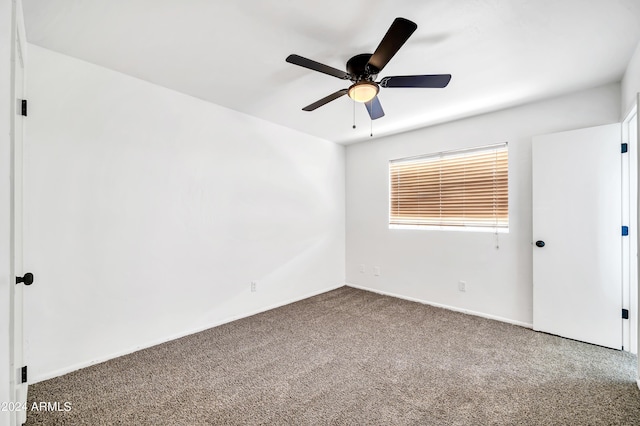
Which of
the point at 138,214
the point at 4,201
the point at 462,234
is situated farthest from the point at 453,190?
the point at 4,201

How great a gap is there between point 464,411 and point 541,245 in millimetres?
2038

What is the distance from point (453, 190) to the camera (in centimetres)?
376

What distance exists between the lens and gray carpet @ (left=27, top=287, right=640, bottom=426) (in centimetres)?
176

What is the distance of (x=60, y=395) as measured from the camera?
1.94 m

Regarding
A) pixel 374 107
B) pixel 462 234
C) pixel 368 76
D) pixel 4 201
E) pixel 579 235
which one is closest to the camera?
pixel 4 201

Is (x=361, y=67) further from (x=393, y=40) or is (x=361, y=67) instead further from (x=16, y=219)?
(x=16, y=219)

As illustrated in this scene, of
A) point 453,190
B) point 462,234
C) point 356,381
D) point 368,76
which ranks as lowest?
point 356,381

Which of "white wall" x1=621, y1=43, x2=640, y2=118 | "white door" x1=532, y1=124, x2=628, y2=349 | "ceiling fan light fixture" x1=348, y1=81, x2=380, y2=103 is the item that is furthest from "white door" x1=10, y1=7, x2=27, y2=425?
"white door" x1=532, y1=124, x2=628, y2=349

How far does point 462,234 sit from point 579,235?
1117 millimetres

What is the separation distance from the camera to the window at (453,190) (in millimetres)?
3389

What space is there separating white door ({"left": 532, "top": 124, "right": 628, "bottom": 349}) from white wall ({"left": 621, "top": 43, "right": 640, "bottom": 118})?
25cm

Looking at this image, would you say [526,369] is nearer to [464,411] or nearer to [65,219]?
[464,411]

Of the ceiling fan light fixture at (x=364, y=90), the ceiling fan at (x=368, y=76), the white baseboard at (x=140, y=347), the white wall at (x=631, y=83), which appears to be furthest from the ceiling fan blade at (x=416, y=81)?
the white baseboard at (x=140, y=347)

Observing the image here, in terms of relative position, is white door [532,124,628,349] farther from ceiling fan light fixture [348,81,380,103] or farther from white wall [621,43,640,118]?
ceiling fan light fixture [348,81,380,103]
